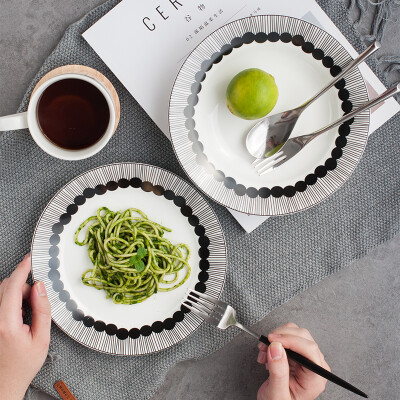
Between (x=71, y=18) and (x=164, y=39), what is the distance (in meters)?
0.21

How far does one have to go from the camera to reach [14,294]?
2.85 feet

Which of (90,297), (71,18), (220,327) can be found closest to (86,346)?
(90,297)

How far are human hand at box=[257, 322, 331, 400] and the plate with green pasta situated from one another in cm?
17

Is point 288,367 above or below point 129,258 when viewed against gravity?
below

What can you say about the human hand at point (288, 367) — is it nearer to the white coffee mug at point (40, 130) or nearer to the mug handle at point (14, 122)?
the white coffee mug at point (40, 130)

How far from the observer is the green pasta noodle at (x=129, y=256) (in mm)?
918

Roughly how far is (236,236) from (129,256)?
0.24 metres

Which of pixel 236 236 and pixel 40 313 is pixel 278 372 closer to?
pixel 236 236

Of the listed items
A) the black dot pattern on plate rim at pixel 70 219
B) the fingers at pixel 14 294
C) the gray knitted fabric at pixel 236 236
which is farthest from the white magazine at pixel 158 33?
the fingers at pixel 14 294

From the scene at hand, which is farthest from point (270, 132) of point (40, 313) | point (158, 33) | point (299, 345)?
point (40, 313)

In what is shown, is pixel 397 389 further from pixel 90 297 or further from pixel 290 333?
pixel 90 297

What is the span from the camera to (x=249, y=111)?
32.5 inches

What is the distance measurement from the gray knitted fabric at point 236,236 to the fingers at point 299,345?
3.1 inches

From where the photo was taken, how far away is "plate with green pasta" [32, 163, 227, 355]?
91cm
